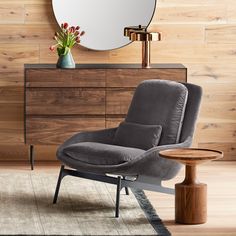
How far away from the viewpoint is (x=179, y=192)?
5.11m

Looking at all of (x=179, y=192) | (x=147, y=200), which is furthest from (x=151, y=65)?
(x=179, y=192)

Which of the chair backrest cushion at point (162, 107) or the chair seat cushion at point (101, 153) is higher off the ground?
the chair backrest cushion at point (162, 107)

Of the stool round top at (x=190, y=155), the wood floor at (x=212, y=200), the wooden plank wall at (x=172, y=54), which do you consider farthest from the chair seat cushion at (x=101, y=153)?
the wooden plank wall at (x=172, y=54)

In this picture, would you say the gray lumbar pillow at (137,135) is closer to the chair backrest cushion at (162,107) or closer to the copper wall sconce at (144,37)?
the chair backrest cushion at (162,107)

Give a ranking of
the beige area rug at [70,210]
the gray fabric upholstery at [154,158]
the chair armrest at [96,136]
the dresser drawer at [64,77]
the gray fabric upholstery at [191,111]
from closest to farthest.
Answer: the beige area rug at [70,210], the gray fabric upholstery at [154,158], the gray fabric upholstery at [191,111], the chair armrest at [96,136], the dresser drawer at [64,77]

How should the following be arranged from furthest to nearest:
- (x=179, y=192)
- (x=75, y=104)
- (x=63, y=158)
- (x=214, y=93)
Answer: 1. (x=214, y=93)
2. (x=75, y=104)
3. (x=63, y=158)
4. (x=179, y=192)

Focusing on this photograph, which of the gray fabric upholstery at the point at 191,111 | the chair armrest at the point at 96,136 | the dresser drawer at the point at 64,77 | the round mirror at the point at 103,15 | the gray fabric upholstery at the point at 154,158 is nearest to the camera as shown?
the gray fabric upholstery at the point at 154,158

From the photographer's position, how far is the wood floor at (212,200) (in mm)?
5043

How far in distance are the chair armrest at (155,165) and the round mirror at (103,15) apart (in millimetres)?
1871

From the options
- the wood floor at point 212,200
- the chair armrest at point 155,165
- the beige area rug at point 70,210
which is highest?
the chair armrest at point 155,165

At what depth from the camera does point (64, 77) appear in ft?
22.2

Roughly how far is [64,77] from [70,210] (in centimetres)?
162

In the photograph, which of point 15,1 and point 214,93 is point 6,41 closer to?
point 15,1

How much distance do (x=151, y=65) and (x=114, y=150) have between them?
1.75 metres
